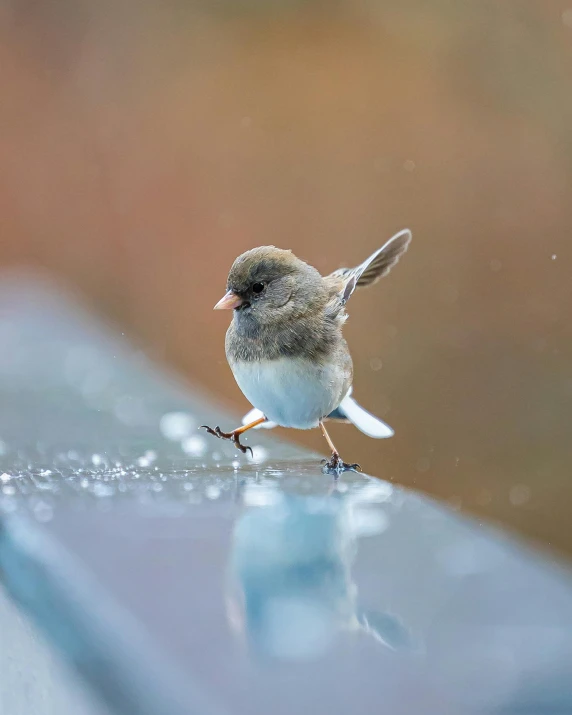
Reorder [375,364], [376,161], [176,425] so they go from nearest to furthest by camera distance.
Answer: [176,425] → [375,364] → [376,161]

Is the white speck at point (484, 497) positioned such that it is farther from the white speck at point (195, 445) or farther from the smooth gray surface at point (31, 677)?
the smooth gray surface at point (31, 677)

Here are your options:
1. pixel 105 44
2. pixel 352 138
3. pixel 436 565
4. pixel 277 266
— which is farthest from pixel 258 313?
pixel 105 44

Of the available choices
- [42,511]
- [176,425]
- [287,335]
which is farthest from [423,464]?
[42,511]

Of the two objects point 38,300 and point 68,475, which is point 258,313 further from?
point 38,300

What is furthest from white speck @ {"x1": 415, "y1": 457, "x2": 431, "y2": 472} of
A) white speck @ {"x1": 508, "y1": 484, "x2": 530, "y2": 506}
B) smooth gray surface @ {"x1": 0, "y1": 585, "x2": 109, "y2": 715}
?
smooth gray surface @ {"x1": 0, "y1": 585, "x2": 109, "y2": 715}

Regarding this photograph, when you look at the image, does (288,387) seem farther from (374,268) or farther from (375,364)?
(375,364)

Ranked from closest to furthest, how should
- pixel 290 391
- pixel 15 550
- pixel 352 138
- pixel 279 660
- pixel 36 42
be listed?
pixel 279 660
pixel 15 550
pixel 290 391
pixel 352 138
pixel 36 42

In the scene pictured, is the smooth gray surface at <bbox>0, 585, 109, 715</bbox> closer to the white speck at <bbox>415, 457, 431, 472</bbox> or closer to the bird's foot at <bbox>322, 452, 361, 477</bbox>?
the bird's foot at <bbox>322, 452, 361, 477</bbox>
